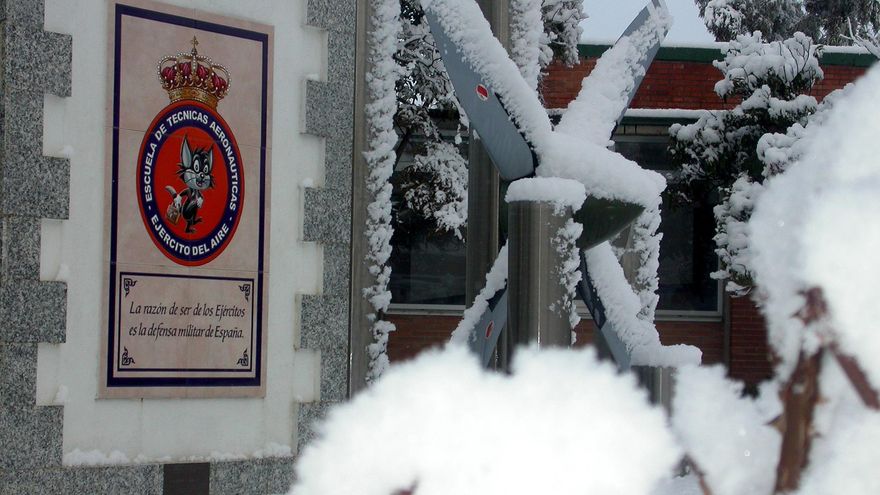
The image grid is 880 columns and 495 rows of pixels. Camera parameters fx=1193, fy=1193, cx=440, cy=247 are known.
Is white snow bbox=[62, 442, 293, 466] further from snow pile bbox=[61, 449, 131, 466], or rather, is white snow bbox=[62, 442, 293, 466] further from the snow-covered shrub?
the snow-covered shrub

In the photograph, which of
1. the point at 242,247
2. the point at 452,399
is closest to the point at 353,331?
the point at 242,247

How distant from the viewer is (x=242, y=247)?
649 cm

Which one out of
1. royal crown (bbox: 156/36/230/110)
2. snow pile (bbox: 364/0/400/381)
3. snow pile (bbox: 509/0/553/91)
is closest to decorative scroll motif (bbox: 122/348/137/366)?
royal crown (bbox: 156/36/230/110)

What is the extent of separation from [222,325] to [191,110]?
1.15 meters

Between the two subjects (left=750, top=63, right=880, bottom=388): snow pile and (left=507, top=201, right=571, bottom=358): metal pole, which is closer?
(left=750, top=63, right=880, bottom=388): snow pile

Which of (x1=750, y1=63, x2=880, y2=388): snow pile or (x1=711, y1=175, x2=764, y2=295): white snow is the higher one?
(x1=711, y1=175, x2=764, y2=295): white snow

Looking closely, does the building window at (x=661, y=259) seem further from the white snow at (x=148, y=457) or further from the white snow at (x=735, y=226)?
the white snow at (x=148, y=457)

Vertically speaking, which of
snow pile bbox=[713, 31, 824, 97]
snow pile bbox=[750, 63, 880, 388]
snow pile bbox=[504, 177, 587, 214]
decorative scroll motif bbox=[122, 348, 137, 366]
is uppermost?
snow pile bbox=[713, 31, 824, 97]

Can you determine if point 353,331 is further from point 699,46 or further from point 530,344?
point 699,46

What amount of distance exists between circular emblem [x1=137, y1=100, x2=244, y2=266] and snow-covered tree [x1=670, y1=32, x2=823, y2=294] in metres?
8.29

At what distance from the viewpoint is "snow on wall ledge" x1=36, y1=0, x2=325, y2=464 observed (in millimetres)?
5816

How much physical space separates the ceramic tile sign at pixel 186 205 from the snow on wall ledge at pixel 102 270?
66mm

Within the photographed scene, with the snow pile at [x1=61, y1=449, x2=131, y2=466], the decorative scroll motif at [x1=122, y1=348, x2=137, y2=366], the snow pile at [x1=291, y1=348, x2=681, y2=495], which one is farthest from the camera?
the decorative scroll motif at [x1=122, y1=348, x2=137, y2=366]

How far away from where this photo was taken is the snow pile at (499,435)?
4.12 ft
